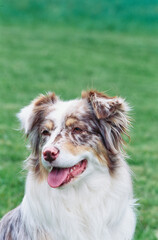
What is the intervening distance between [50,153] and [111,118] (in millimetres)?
761

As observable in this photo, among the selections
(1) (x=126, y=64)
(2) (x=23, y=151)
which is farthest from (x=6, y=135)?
(1) (x=126, y=64)

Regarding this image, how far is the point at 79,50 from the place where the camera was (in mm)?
19531

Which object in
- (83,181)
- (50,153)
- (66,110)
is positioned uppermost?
(66,110)

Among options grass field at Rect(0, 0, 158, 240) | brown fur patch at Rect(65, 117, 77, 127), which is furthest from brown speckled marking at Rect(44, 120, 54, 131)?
grass field at Rect(0, 0, 158, 240)

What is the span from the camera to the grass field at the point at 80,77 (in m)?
A: 6.79

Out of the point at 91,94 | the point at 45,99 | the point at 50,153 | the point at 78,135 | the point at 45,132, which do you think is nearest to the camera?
the point at 50,153

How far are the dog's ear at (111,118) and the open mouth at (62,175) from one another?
384mm

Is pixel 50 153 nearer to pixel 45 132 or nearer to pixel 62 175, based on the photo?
pixel 62 175

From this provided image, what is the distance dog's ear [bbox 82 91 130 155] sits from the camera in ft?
13.8

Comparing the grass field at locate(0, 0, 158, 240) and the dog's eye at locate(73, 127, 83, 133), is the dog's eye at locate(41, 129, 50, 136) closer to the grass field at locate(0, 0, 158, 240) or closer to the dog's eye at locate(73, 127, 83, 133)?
the dog's eye at locate(73, 127, 83, 133)

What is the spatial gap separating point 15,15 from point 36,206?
64.3 ft

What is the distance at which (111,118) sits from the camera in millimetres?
4293

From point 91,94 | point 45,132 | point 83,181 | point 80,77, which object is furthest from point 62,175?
point 80,77

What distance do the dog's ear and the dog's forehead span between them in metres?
0.11
